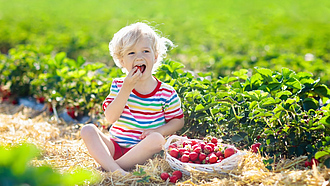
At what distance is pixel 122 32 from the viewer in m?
2.92

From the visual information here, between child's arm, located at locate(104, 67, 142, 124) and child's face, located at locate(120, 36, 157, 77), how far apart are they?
0.09 m

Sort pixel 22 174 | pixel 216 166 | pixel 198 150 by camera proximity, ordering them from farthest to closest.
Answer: pixel 198 150
pixel 216 166
pixel 22 174

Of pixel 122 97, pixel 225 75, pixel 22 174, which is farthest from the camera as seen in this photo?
pixel 225 75

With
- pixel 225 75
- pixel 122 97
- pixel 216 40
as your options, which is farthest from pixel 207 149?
pixel 216 40

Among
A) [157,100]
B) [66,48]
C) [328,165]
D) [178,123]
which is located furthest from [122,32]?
[66,48]

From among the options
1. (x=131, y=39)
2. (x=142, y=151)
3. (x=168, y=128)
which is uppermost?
(x=131, y=39)

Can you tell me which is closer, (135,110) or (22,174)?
(22,174)

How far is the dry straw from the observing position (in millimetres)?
2352

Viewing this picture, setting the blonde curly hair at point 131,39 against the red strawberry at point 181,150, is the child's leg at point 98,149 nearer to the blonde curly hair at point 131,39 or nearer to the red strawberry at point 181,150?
the red strawberry at point 181,150

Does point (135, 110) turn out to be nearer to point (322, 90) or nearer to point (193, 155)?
point (193, 155)

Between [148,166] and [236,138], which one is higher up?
[236,138]

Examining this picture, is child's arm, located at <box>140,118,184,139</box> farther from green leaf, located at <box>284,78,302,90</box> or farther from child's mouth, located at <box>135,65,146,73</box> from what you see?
green leaf, located at <box>284,78,302,90</box>

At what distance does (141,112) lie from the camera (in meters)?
2.99

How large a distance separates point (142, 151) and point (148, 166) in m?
0.12
